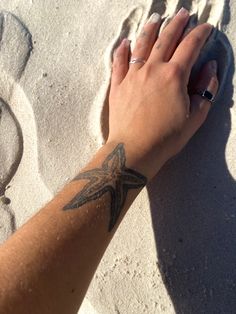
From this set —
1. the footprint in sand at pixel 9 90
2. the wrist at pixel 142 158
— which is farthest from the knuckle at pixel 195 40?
the footprint in sand at pixel 9 90

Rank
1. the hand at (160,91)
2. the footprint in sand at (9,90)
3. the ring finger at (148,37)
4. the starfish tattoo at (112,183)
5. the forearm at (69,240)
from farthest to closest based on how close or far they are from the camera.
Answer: the footprint in sand at (9,90), the ring finger at (148,37), the hand at (160,91), the starfish tattoo at (112,183), the forearm at (69,240)

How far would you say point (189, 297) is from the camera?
1459 mm

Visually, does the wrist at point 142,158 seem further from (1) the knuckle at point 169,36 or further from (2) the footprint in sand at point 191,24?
(1) the knuckle at point 169,36

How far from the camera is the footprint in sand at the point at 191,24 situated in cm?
160

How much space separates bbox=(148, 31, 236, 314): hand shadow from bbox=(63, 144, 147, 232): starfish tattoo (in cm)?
14

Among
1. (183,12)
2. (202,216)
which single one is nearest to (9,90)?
(183,12)

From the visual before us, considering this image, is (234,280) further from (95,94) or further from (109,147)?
(95,94)

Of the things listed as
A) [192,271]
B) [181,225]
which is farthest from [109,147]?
[192,271]

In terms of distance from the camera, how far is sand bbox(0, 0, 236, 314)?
58.2 inches

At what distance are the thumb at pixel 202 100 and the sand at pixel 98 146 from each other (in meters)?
0.03

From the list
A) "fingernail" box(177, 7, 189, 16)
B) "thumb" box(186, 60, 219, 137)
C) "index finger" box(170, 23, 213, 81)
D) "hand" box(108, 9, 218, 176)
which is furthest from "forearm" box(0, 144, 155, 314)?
"fingernail" box(177, 7, 189, 16)

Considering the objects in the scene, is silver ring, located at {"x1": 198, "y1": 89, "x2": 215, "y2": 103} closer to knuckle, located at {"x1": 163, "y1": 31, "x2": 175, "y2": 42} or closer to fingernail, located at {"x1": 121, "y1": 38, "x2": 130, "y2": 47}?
knuckle, located at {"x1": 163, "y1": 31, "x2": 175, "y2": 42}

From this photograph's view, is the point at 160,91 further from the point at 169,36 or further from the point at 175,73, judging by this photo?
the point at 169,36

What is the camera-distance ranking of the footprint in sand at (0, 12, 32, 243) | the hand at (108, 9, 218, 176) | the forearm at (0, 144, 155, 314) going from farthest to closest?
the footprint in sand at (0, 12, 32, 243) → the hand at (108, 9, 218, 176) → the forearm at (0, 144, 155, 314)
